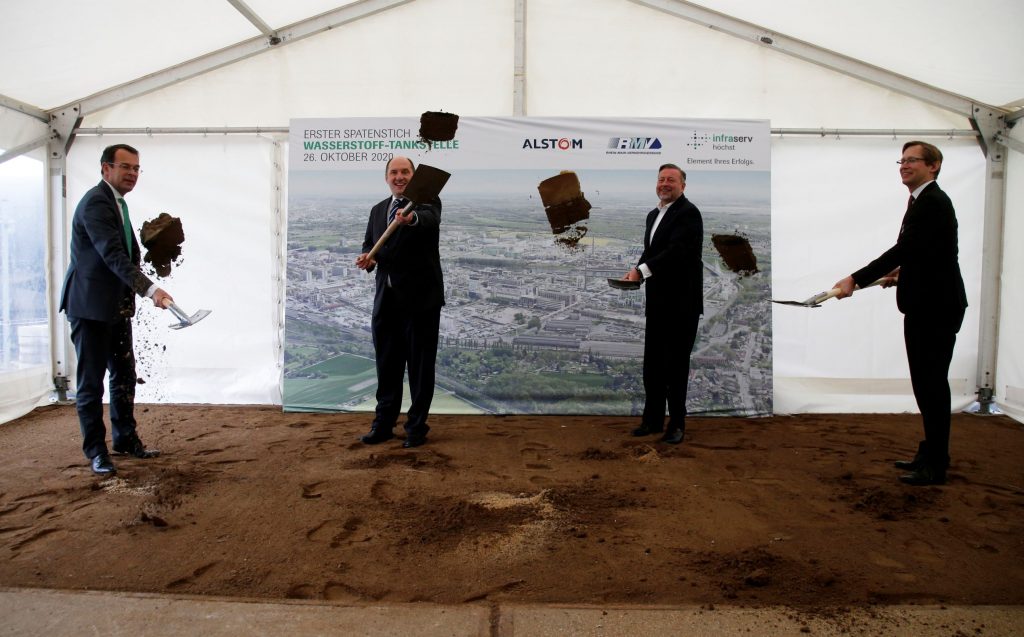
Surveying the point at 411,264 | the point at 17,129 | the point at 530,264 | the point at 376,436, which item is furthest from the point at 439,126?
the point at 17,129

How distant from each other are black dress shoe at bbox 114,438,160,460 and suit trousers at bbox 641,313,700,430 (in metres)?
3.04

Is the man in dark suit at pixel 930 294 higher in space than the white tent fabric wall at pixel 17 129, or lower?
lower

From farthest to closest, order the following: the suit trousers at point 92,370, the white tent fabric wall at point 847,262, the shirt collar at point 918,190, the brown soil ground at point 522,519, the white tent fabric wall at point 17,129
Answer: the white tent fabric wall at point 847,262 < the white tent fabric wall at point 17,129 < the suit trousers at point 92,370 < the shirt collar at point 918,190 < the brown soil ground at point 522,519

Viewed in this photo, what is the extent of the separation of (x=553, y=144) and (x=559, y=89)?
49 cm

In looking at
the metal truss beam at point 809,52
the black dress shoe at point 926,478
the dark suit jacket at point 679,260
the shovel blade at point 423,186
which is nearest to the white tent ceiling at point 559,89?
the metal truss beam at point 809,52

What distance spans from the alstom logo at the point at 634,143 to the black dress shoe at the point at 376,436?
266cm

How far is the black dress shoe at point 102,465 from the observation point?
3.36 meters

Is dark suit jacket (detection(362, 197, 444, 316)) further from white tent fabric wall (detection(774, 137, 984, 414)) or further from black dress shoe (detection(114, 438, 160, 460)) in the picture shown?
white tent fabric wall (detection(774, 137, 984, 414))

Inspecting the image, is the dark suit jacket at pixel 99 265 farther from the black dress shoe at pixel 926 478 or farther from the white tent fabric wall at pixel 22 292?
the black dress shoe at pixel 926 478

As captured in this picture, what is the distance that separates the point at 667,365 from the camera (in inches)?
165

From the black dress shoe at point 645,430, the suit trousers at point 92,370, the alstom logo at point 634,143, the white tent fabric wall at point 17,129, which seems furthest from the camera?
the alstom logo at point 634,143

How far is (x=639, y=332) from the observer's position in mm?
4883

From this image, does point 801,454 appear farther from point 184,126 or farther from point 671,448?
point 184,126

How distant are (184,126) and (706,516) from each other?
4770mm
